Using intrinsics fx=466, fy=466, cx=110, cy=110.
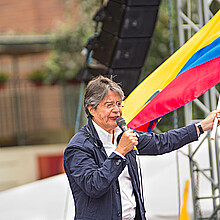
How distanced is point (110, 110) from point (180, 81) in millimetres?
824

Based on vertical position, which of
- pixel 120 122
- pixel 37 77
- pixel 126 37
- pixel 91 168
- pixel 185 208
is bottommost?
pixel 185 208

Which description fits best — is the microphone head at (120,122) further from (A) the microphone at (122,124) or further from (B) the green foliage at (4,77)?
(B) the green foliage at (4,77)

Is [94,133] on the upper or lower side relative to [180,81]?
lower

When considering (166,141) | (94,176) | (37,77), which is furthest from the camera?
(37,77)

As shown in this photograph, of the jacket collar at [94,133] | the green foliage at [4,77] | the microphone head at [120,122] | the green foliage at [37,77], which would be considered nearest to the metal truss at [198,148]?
the jacket collar at [94,133]

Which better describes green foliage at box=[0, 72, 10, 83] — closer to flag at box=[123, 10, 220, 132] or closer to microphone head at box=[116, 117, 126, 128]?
flag at box=[123, 10, 220, 132]

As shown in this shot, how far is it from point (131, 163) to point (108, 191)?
23 cm

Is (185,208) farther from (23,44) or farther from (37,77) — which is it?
(23,44)

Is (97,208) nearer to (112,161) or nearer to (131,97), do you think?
(112,161)

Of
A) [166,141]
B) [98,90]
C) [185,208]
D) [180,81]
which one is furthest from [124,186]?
[185,208]

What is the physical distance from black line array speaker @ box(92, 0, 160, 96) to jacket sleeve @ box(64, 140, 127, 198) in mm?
2831

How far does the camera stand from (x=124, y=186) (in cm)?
246

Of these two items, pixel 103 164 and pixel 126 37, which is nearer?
pixel 103 164

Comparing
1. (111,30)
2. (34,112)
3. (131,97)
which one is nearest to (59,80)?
(34,112)
